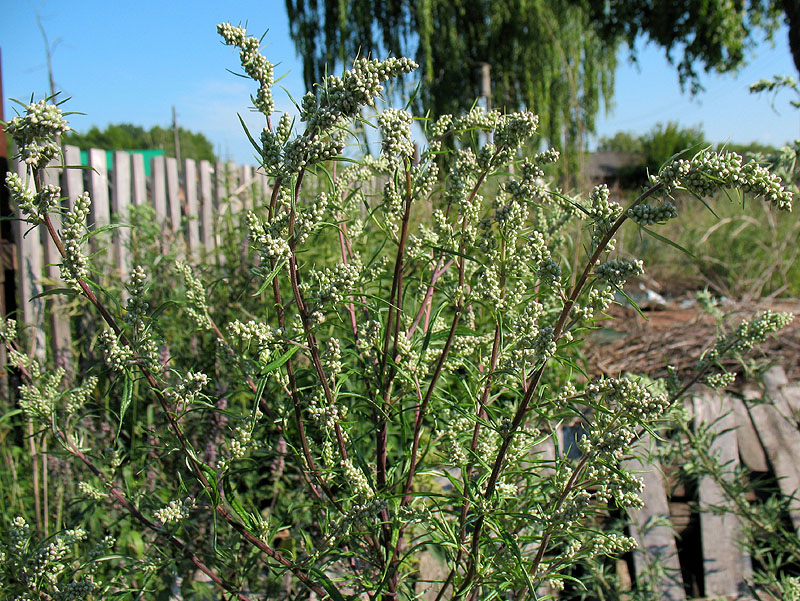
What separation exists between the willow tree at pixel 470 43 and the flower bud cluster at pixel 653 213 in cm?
1568

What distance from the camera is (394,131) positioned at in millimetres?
1152

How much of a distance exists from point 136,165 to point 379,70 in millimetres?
5842

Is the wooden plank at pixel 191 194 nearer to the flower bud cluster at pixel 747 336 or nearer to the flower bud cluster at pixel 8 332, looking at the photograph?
the flower bud cluster at pixel 8 332

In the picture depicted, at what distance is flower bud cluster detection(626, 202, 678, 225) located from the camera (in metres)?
0.98

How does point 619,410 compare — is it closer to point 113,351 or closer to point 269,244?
point 269,244

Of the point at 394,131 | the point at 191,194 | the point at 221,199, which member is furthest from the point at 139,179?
the point at 394,131

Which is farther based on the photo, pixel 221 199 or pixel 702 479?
pixel 221 199

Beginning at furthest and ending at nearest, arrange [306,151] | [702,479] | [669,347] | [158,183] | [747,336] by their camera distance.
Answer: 1. [158,183]
2. [669,347]
3. [702,479]
4. [747,336]
5. [306,151]

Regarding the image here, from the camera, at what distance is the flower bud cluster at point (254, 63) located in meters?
1.14

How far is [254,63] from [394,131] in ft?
1.02

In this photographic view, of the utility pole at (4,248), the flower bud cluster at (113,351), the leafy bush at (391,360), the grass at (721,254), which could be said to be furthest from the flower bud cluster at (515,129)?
the grass at (721,254)

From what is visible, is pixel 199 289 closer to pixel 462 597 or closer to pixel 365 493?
pixel 365 493

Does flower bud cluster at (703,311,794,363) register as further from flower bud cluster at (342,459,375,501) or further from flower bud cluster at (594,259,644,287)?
flower bud cluster at (342,459,375,501)

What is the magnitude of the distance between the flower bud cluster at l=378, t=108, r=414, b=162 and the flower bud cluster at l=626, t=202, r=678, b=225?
453 millimetres
